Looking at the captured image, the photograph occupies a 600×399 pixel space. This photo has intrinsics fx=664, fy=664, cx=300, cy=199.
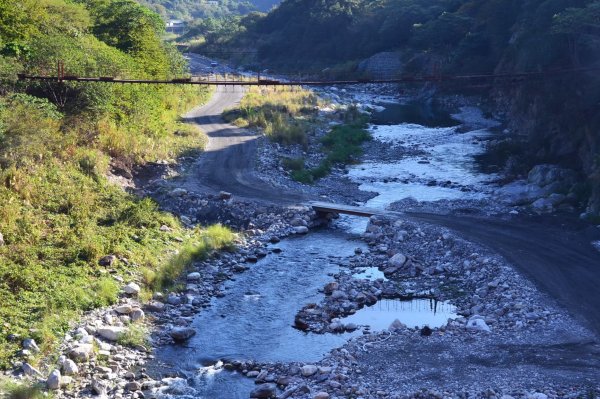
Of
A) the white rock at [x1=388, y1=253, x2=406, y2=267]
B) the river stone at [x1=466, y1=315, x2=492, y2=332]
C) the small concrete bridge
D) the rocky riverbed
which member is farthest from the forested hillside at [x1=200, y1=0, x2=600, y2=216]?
the river stone at [x1=466, y1=315, x2=492, y2=332]

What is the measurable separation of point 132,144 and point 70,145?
15.0ft

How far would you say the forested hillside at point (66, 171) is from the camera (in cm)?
1873

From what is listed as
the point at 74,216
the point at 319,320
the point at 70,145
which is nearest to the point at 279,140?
the point at 70,145

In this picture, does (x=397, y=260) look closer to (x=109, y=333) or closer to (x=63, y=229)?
(x=109, y=333)

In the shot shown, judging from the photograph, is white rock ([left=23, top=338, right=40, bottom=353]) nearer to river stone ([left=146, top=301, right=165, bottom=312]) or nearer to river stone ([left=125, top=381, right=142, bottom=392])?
river stone ([left=125, top=381, right=142, bottom=392])

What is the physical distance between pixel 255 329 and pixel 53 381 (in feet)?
19.2

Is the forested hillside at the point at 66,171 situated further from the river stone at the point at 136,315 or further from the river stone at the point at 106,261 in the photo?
the river stone at the point at 136,315

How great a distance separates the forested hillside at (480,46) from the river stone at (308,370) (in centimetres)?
1609

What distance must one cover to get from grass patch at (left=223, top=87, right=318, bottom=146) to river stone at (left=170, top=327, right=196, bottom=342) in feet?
78.5

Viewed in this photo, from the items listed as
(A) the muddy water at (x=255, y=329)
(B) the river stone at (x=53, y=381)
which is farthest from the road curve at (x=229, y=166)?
(B) the river stone at (x=53, y=381)

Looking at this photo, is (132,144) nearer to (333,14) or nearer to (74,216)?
(74,216)

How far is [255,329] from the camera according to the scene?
1900 cm

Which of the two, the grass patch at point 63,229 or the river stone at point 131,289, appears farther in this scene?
the river stone at point 131,289

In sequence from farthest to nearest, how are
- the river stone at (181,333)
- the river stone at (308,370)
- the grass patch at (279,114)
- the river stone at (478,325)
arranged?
1. the grass patch at (279,114)
2. the river stone at (181,333)
3. the river stone at (478,325)
4. the river stone at (308,370)
